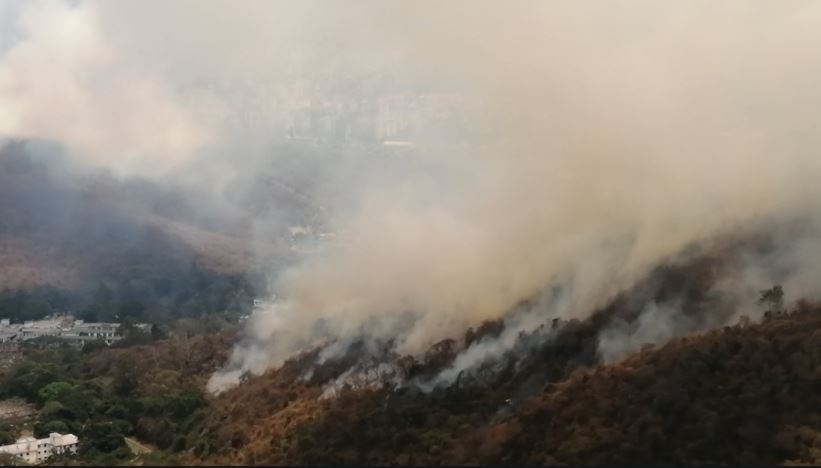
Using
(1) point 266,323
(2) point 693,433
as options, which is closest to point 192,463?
(2) point 693,433

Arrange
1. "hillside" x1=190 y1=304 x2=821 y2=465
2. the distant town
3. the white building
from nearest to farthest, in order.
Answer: "hillside" x1=190 y1=304 x2=821 y2=465 < the white building < the distant town

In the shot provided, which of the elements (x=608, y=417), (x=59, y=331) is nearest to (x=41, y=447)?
(x=608, y=417)

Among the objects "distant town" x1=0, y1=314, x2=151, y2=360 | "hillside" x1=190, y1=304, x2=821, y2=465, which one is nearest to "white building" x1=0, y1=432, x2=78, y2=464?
"hillside" x1=190, y1=304, x2=821, y2=465

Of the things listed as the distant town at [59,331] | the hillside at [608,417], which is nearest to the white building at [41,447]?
the hillside at [608,417]

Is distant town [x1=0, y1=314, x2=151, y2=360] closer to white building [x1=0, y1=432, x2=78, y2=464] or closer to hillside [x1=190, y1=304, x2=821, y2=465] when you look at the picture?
white building [x1=0, y1=432, x2=78, y2=464]

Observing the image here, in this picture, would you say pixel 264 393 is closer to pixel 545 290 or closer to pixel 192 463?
pixel 192 463

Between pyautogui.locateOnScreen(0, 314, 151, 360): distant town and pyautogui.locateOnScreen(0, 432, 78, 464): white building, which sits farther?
pyautogui.locateOnScreen(0, 314, 151, 360): distant town
